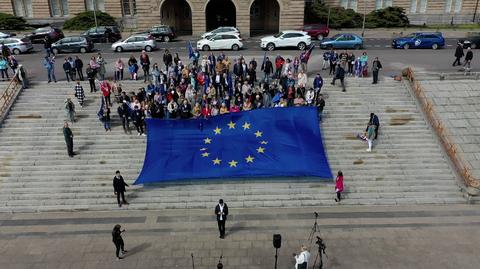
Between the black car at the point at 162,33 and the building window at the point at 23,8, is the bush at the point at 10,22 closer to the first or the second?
the building window at the point at 23,8

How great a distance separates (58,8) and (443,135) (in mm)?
47360

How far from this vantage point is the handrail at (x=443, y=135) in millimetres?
17842

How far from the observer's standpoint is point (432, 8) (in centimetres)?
5303

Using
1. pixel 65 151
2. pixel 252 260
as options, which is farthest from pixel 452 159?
pixel 65 151

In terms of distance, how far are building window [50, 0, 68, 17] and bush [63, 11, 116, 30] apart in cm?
418

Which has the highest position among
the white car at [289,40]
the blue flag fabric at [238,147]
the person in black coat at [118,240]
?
the white car at [289,40]

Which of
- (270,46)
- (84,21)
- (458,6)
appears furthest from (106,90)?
(458,6)

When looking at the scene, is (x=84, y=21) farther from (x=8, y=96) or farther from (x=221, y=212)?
(x=221, y=212)

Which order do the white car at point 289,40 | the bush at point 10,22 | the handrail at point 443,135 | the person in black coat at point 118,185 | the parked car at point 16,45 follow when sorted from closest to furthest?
the person in black coat at point 118,185 → the handrail at point 443,135 → the white car at point 289,40 → the parked car at point 16,45 → the bush at point 10,22

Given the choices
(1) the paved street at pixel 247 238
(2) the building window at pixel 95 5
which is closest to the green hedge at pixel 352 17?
(2) the building window at pixel 95 5

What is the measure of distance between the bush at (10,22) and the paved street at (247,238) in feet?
131

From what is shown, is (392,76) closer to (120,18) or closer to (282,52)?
(282,52)

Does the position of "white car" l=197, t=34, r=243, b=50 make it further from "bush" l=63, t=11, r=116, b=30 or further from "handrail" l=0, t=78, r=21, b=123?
"bush" l=63, t=11, r=116, b=30

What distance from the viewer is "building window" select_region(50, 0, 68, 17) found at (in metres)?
52.2
